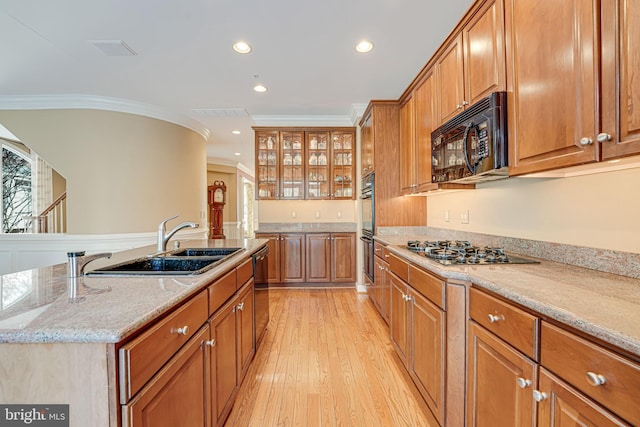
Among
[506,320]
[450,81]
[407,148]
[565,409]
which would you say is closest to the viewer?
[565,409]

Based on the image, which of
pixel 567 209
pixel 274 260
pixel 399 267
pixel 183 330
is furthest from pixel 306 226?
pixel 183 330

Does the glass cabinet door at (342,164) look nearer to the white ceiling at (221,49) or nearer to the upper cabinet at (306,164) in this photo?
the upper cabinet at (306,164)

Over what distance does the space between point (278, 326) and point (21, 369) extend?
7.97 feet

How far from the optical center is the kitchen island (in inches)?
28.8

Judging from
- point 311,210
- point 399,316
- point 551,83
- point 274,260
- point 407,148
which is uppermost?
point 407,148

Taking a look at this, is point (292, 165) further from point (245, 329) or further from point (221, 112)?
point (245, 329)

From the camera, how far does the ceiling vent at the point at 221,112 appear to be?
4.12 meters

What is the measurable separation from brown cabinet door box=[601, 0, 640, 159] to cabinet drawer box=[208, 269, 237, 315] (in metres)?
1.75

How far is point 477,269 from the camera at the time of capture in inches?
55.5

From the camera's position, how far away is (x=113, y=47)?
8.38ft

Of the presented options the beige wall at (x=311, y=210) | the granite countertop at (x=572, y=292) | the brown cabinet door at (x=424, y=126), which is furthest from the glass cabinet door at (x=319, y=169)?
the granite countertop at (x=572, y=292)

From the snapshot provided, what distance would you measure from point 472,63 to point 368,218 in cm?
211

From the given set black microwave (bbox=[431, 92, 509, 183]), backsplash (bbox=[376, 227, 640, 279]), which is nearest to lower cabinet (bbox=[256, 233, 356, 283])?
backsplash (bbox=[376, 227, 640, 279])

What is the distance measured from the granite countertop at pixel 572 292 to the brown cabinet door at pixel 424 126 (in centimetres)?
135
